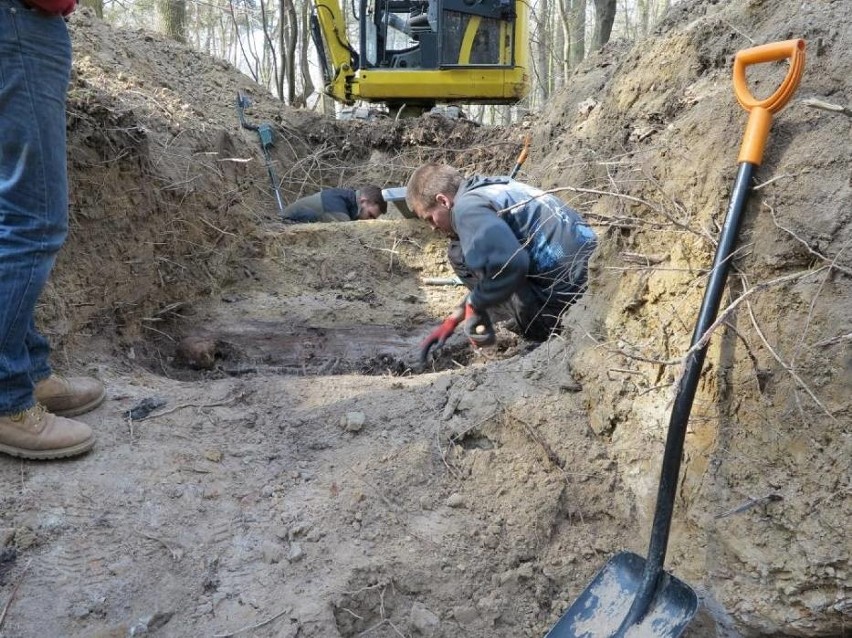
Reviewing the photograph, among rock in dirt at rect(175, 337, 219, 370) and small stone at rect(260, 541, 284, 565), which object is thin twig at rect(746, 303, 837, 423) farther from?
rock in dirt at rect(175, 337, 219, 370)

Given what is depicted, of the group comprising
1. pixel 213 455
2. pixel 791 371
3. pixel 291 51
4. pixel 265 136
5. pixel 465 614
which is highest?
pixel 291 51

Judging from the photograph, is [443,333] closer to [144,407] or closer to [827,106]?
[144,407]

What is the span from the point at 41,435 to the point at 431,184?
7.72 ft

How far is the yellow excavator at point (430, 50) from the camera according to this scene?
855 centimetres

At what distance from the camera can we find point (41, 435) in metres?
2.05

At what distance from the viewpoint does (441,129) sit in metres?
7.41

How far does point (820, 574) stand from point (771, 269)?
0.76 meters

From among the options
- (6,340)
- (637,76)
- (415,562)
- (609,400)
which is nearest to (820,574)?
(609,400)

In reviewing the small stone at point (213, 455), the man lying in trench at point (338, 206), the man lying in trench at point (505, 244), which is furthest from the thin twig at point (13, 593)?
the man lying in trench at point (338, 206)

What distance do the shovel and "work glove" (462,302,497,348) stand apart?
191 cm

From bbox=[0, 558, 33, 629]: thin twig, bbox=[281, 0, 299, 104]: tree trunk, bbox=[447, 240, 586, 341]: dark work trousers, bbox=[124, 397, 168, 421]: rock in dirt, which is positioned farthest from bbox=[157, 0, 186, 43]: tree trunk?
bbox=[0, 558, 33, 629]: thin twig

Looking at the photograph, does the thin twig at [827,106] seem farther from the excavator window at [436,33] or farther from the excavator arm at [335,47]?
the excavator arm at [335,47]

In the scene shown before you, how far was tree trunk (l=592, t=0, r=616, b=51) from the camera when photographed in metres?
8.02

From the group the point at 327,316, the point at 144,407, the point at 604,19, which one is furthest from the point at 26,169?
the point at 604,19
